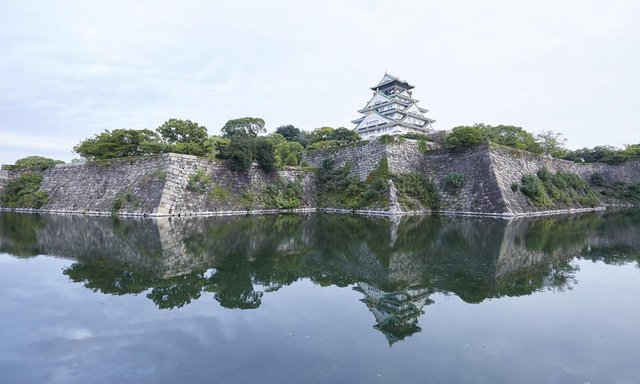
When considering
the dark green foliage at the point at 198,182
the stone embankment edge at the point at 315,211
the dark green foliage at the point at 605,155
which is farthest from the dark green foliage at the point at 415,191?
the dark green foliage at the point at 605,155

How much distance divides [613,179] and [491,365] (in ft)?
141

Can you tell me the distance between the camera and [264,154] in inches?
1025

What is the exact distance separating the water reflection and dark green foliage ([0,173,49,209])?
14.4 meters

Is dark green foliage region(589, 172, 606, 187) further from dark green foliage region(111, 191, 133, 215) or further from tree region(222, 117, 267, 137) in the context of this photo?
dark green foliage region(111, 191, 133, 215)

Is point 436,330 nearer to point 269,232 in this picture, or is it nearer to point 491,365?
point 491,365

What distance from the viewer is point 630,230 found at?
16312 mm

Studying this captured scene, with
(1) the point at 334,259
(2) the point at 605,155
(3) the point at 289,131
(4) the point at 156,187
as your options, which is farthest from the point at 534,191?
(3) the point at 289,131

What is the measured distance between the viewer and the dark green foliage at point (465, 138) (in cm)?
2591

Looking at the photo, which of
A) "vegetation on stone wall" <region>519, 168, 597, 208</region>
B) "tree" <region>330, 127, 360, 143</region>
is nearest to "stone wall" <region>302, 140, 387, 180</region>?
"tree" <region>330, 127, 360, 143</region>

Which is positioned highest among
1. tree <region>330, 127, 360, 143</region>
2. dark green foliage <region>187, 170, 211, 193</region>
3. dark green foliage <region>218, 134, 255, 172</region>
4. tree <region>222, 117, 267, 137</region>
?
tree <region>222, 117, 267, 137</region>

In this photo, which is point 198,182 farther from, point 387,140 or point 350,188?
point 387,140

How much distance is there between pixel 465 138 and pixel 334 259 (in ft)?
63.7

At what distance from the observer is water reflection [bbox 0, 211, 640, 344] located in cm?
674

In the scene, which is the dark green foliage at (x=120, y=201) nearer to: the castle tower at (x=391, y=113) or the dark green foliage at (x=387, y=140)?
the dark green foliage at (x=387, y=140)
